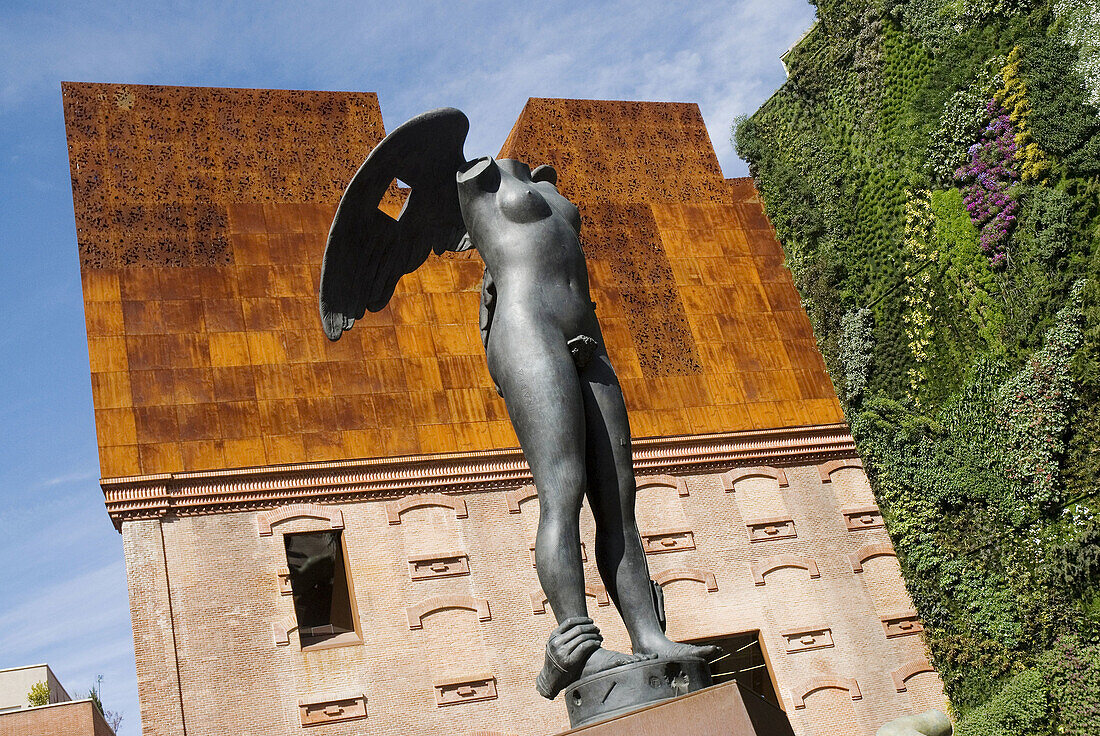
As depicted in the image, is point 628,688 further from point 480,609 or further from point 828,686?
point 828,686

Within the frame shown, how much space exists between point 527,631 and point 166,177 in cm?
776

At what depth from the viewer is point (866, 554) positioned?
15.5m

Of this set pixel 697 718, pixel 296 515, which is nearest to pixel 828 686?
pixel 296 515

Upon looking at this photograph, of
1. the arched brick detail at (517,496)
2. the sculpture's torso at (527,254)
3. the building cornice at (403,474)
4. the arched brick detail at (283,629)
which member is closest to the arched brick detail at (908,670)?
the building cornice at (403,474)

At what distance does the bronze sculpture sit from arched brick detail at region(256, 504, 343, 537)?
9318 millimetres

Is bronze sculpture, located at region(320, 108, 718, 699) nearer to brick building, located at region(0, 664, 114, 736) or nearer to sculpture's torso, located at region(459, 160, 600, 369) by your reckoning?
sculpture's torso, located at region(459, 160, 600, 369)

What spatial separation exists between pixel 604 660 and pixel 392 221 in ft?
7.26

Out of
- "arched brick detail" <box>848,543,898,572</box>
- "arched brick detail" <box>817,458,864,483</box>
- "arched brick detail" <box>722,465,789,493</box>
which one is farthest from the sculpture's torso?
"arched brick detail" <box>817,458,864,483</box>

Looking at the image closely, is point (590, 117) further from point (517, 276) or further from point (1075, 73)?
point (517, 276)

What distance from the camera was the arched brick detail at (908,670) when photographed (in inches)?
578

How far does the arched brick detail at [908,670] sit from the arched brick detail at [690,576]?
265cm

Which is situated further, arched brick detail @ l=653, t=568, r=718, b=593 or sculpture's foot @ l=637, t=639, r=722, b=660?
arched brick detail @ l=653, t=568, r=718, b=593

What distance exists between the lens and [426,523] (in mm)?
14133

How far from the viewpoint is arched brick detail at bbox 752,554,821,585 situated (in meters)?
15.0
